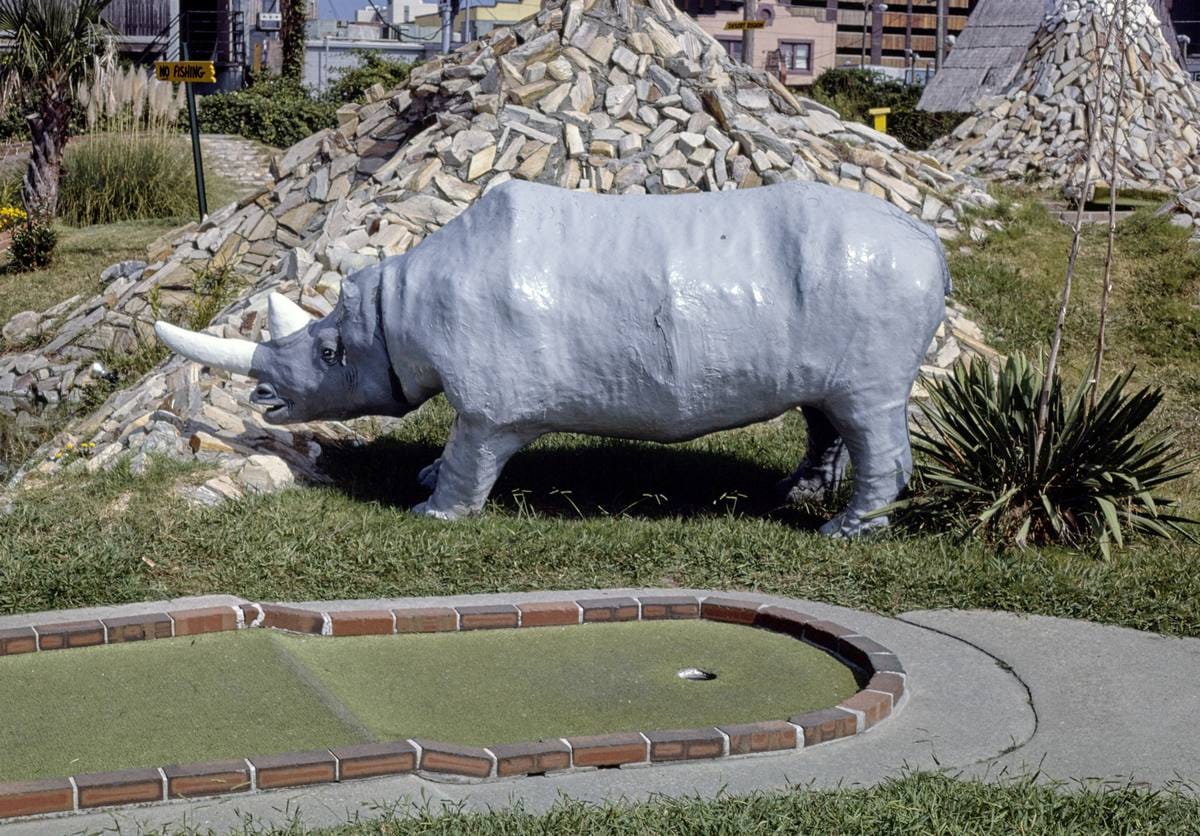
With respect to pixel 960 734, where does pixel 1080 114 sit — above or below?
above

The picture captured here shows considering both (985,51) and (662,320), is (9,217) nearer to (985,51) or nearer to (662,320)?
(662,320)

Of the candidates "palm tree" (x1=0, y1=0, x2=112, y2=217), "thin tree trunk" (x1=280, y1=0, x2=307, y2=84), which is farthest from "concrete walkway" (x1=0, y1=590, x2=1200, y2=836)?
"thin tree trunk" (x1=280, y1=0, x2=307, y2=84)

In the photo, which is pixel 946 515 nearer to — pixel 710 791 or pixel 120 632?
pixel 710 791

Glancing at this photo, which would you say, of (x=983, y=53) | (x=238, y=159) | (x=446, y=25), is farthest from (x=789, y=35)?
(x=238, y=159)

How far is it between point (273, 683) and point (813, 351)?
307 centimetres

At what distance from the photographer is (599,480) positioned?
27.5 ft

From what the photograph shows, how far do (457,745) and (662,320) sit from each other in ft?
9.39

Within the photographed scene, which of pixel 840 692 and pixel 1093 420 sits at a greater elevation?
pixel 1093 420

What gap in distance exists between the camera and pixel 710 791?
4.61 m

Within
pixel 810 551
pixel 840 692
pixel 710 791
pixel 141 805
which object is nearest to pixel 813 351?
pixel 810 551

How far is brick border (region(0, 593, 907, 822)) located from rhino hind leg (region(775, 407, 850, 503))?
190 centimetres

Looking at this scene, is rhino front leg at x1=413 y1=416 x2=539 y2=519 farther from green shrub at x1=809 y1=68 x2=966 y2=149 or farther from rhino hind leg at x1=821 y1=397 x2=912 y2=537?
green shrub at x1=809 y1=68 x2=966 y2=149

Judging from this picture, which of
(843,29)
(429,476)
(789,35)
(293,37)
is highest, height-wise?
(843,29)

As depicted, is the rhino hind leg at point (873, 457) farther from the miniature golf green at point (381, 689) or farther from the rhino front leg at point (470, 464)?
the rhino front leg at point (470, 464)
